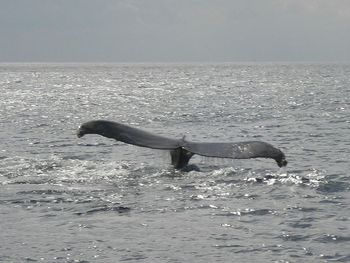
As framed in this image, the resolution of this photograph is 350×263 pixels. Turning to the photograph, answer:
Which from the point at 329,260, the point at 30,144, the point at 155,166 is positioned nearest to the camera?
the point at 329,260

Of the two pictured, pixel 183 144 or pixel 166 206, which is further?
pixel 183 144

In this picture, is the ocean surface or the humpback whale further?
the humpback whale

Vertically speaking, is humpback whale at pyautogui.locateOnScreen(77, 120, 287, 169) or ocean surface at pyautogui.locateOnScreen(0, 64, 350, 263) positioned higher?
humpback whale at pyautogui.locateOnScreen(77, 120, 287, 169)

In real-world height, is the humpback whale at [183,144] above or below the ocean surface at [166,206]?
above

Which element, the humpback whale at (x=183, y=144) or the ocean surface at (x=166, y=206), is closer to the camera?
the ocean surface at (x=166, y=206)

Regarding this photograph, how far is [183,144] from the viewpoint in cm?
1783

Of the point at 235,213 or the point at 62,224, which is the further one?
the point at 235,213

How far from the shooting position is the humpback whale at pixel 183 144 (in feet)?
53.4

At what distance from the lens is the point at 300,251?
11.8 meters

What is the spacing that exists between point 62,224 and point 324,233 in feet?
16.8

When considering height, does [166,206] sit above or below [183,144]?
below

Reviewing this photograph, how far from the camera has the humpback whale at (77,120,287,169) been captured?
53.4 feet

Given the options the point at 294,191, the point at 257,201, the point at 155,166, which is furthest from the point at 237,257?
the point at 155,166

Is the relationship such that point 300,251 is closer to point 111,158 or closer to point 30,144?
point 111,158
